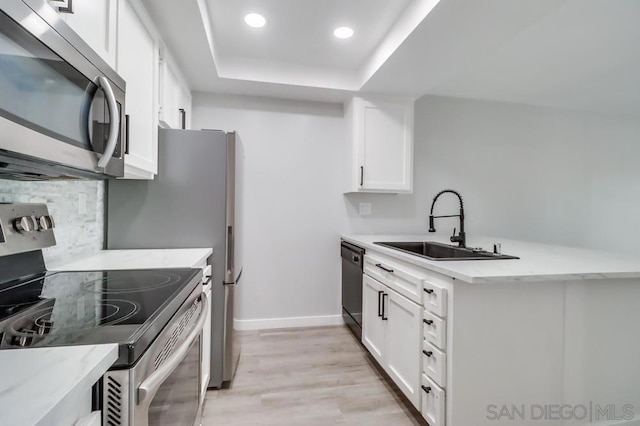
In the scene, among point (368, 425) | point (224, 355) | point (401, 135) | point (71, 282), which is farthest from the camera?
point (401, 135)

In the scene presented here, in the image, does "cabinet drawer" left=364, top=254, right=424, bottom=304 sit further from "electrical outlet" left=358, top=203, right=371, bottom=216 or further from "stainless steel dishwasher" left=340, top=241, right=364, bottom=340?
"electrical outlet" left=358, top=203, right=371, bottom=216

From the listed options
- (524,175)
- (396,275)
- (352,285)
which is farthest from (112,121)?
(524,175)

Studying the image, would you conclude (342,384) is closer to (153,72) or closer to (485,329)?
(485,329)

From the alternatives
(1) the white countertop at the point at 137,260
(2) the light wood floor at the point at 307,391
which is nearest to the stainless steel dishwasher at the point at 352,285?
(2) the light wood floor at the point at 307,391

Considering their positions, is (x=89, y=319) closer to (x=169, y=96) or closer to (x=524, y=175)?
(x=169, y=96)

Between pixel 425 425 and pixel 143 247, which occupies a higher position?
pixel 143 247

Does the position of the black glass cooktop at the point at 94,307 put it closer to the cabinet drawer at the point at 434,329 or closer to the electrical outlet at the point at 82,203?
the electrical outlet at the point at 82,203

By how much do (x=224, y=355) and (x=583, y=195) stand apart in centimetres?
420

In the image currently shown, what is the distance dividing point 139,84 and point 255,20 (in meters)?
0.91

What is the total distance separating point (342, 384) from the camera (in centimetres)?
188

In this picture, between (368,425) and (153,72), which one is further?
(153,72)

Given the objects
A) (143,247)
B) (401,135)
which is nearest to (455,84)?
(401,135)

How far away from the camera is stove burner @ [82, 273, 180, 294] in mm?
939

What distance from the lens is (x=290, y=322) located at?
110 inches
